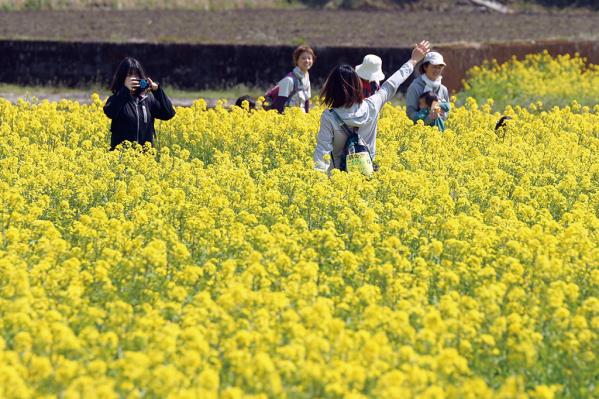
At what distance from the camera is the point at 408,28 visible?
2961 centimetres

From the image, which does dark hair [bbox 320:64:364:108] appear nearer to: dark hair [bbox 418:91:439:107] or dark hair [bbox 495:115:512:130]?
dark hair [bbox 418:91:439:107]

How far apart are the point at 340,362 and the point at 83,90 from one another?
17.2 m

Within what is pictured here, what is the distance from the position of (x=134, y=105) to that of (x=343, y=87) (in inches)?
107

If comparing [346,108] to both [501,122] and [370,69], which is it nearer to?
[370,69]

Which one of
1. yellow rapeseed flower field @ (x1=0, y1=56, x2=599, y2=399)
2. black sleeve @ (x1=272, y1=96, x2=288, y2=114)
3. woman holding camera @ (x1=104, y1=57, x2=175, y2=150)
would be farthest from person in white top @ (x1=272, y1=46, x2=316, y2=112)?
woman holding camera @ (x1=104, y1=57, x2=175, y2=150)

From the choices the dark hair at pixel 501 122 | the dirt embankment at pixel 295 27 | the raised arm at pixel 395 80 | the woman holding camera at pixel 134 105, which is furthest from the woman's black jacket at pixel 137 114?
the dirt embankment at pixel 295 27

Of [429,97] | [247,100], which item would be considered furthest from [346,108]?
[247,100]

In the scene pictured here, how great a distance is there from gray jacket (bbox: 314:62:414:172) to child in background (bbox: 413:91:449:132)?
2470 mm

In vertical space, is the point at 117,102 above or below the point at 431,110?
below

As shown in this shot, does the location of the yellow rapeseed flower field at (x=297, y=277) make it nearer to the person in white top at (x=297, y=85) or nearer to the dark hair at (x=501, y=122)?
the person in white top at (x=297, y=85)

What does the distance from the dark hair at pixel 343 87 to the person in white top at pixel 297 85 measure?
3.60m

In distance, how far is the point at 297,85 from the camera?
1454 centimetres

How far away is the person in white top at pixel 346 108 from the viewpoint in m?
10.3

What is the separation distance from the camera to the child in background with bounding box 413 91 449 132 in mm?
13273
